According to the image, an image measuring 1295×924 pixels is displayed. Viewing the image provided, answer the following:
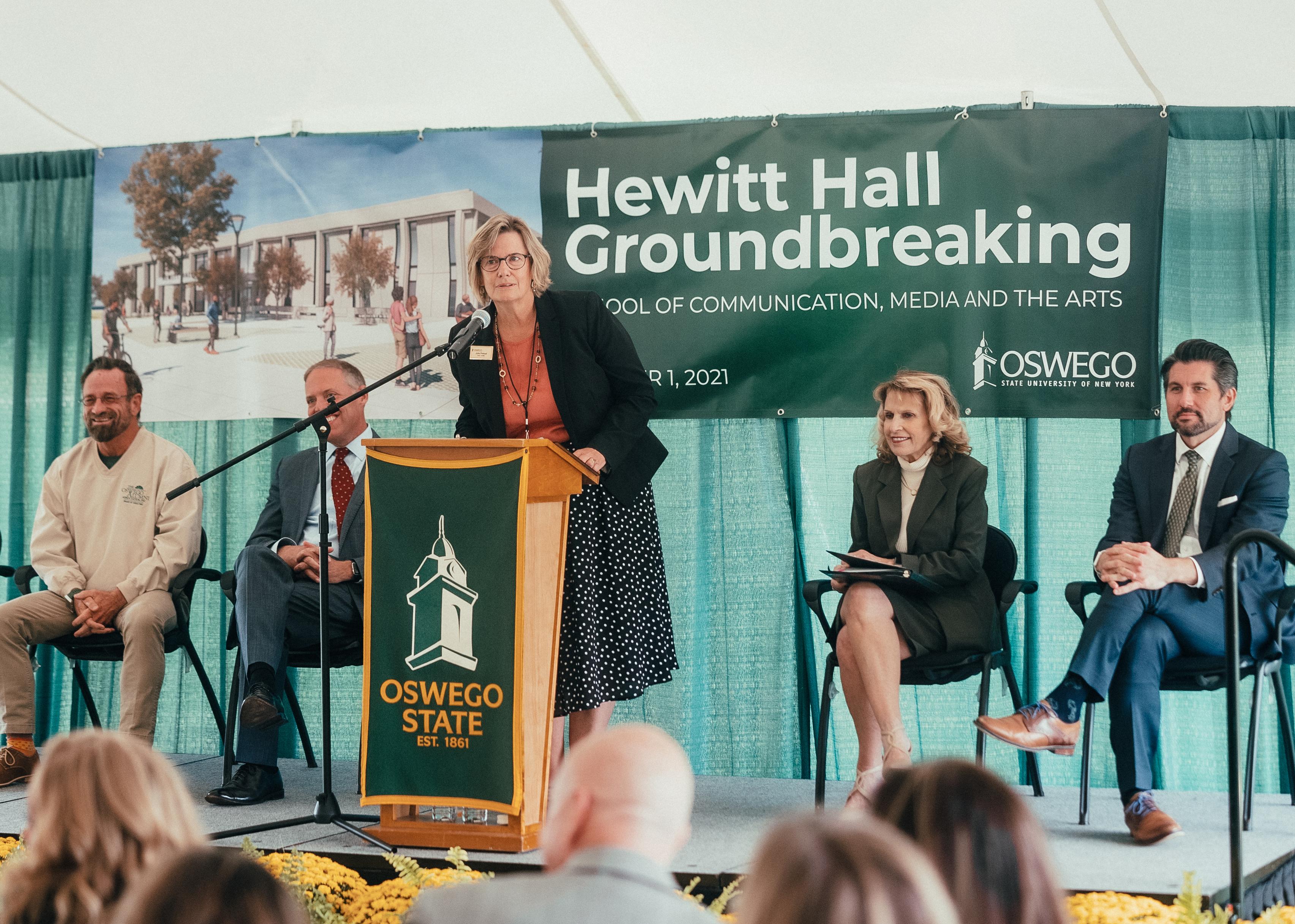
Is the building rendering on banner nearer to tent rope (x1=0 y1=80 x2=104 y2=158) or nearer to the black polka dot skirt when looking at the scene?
tent rope (x1=0 y1=80 x2=104 y2=158)

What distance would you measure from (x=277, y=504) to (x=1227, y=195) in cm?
335

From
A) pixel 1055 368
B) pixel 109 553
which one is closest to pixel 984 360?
pixel 1055 368

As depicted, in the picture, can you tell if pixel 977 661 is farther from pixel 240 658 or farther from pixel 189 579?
pixel 189 579

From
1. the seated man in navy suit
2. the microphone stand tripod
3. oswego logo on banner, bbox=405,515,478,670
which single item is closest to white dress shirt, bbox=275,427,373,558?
the microphone stand tripod

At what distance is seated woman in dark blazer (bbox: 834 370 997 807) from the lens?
3443mm

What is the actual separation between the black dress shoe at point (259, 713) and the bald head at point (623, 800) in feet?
7.73

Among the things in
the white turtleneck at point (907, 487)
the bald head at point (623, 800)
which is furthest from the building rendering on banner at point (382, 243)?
the bald head at point (623, 800)

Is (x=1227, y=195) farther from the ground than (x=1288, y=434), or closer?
farther from the ground

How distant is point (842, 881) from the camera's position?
95cm

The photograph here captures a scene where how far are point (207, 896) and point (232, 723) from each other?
2.84 meters

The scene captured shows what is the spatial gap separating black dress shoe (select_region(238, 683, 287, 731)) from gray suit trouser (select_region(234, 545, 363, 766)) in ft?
0.32

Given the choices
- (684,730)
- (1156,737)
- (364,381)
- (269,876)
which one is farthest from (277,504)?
(269,876)

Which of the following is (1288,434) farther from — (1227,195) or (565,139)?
(565,139)

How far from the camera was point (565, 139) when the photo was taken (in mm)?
4488
